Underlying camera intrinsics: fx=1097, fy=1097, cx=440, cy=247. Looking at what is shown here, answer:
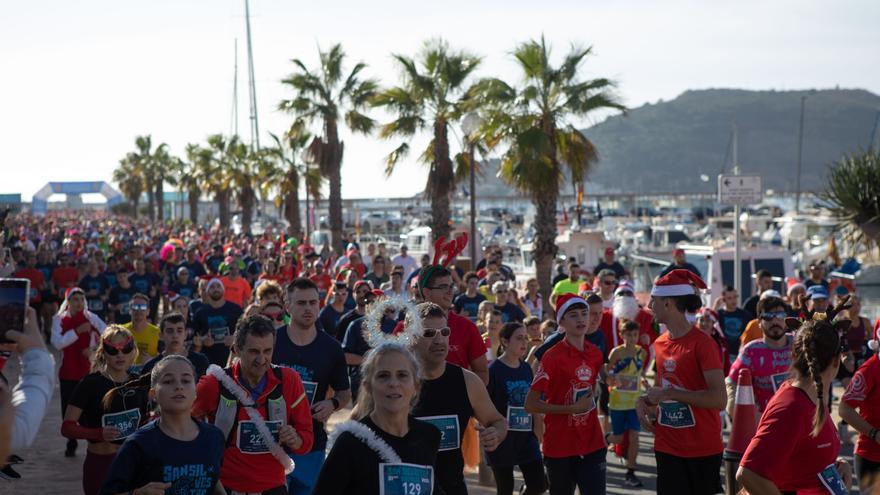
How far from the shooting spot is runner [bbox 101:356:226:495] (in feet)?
15.4

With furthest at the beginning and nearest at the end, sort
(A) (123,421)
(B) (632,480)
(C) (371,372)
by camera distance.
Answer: (B) (632,480) → (A) (123,421) → (C) (371,372)

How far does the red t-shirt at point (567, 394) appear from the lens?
7289 mm

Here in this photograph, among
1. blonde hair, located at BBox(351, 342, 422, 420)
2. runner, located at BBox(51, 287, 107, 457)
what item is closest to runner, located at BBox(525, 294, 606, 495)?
blonde hair, located at BBox(351, 342, 422, 420)

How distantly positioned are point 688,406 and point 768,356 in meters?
2.03

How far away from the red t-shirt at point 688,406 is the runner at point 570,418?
0.61 meters

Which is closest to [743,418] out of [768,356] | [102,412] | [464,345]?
[768,356]

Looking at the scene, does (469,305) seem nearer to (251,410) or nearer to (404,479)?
(251,410)

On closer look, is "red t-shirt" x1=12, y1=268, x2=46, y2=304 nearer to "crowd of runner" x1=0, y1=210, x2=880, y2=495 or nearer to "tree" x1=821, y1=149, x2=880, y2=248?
"crowd of runner" x1=0, y1=210, x2=880, y2=495

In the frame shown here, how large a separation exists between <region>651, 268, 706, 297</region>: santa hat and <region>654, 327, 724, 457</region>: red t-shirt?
265 mm

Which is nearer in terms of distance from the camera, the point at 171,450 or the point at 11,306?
the point at 11,306

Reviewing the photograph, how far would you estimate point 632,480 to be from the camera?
985 cm

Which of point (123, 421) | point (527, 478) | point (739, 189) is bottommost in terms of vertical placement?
point (527, 478)

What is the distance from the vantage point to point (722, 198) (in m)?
16.8

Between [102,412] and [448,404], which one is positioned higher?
[448,404]
